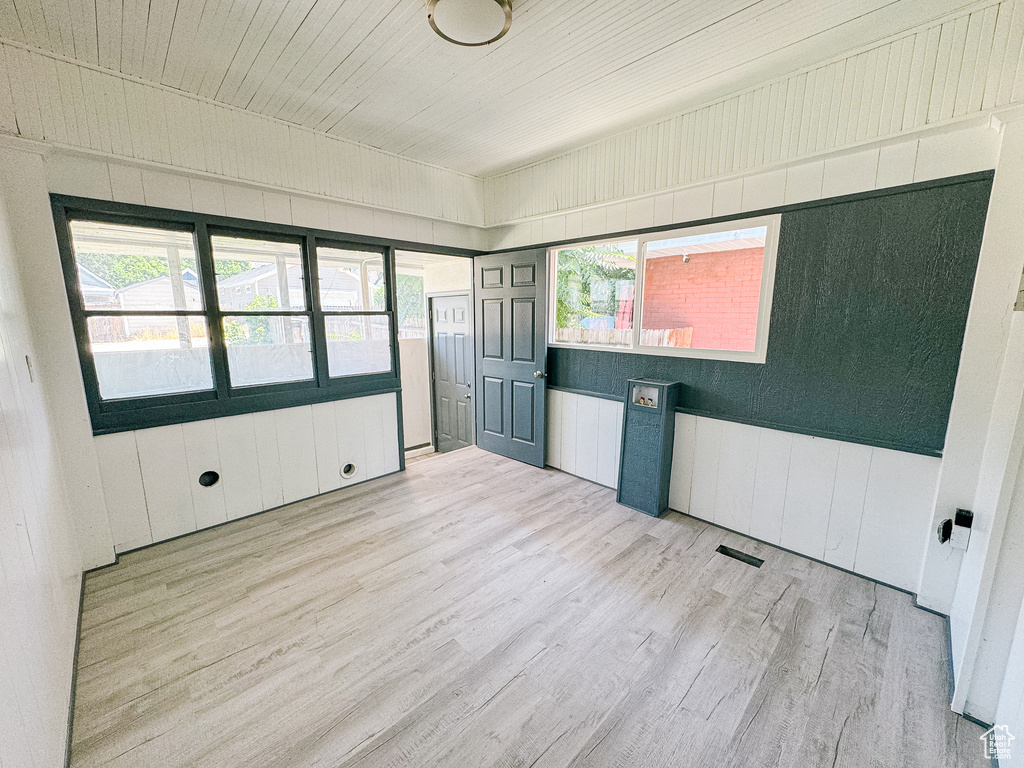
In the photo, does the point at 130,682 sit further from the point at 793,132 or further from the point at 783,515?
the point at 793,132

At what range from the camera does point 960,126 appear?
1876 millimetres

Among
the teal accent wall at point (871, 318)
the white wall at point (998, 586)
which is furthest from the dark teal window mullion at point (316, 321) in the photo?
the white wall at point (998, 586)

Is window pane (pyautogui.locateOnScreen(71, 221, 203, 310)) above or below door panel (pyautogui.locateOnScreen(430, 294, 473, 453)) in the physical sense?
above

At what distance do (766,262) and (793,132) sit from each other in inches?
28.1

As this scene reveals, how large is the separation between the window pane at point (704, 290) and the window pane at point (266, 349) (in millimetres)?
2776

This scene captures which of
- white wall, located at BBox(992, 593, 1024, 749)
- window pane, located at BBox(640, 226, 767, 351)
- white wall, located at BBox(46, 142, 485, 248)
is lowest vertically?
white wall, located at BBox(992, 593, 1024, 749)

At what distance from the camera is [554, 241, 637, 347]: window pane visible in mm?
3330

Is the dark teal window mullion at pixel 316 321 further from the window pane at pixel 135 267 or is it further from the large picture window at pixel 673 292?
the large picture window at pixel 673 292

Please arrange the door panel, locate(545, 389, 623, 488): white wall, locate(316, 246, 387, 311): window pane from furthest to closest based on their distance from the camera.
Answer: the door panel → locate(545, 389, 623, 488): white wall → locate(316, 246, 387, 311): window pane

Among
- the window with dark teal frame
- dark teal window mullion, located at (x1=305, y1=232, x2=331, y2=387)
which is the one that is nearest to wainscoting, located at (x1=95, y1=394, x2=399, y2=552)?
the window with dark teal frame

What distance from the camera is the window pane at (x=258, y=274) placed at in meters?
2.80

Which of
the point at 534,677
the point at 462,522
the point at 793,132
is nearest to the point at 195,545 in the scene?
the point at 462,522

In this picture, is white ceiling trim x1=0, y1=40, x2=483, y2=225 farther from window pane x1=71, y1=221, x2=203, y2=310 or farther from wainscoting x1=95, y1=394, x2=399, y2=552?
wainscoting x1=95, y1=394, x2=399, y2=552

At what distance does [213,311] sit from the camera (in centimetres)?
275
